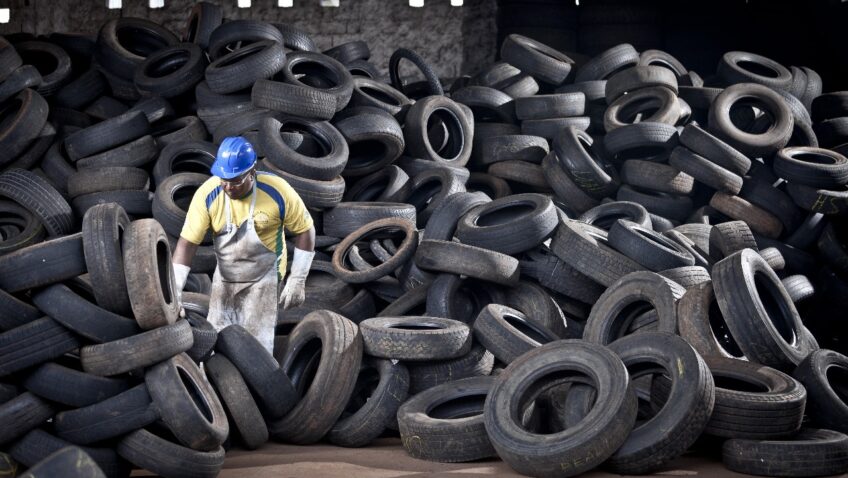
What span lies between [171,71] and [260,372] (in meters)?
5.91

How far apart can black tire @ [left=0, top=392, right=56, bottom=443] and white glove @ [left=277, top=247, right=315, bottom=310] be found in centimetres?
227

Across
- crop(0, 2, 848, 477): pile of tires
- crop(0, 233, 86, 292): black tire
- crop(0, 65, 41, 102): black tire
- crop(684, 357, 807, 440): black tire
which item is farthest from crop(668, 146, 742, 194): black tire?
crop(0, 65, 41, 102): black tire

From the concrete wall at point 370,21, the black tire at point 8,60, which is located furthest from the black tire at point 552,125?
the black tire at point 8,60

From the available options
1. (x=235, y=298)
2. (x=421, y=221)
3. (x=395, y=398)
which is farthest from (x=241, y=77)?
(x=395, y=398)

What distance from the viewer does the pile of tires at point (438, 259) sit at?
5.30m

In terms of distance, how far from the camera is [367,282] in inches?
325

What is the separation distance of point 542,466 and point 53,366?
2.62m

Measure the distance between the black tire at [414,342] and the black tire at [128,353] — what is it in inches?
61.6

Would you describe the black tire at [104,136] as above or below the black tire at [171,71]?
below

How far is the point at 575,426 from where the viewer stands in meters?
5.40

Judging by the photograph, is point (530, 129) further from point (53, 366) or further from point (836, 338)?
point (53, 366)

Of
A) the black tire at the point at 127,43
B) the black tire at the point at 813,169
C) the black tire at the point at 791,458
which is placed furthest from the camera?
the black tire at the point at 127,43

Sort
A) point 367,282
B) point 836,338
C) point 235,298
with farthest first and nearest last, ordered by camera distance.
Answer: point 836,338 → point 367,282 → point 235,298

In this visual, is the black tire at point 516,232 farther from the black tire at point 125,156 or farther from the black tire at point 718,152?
the black tire at point 125,156
